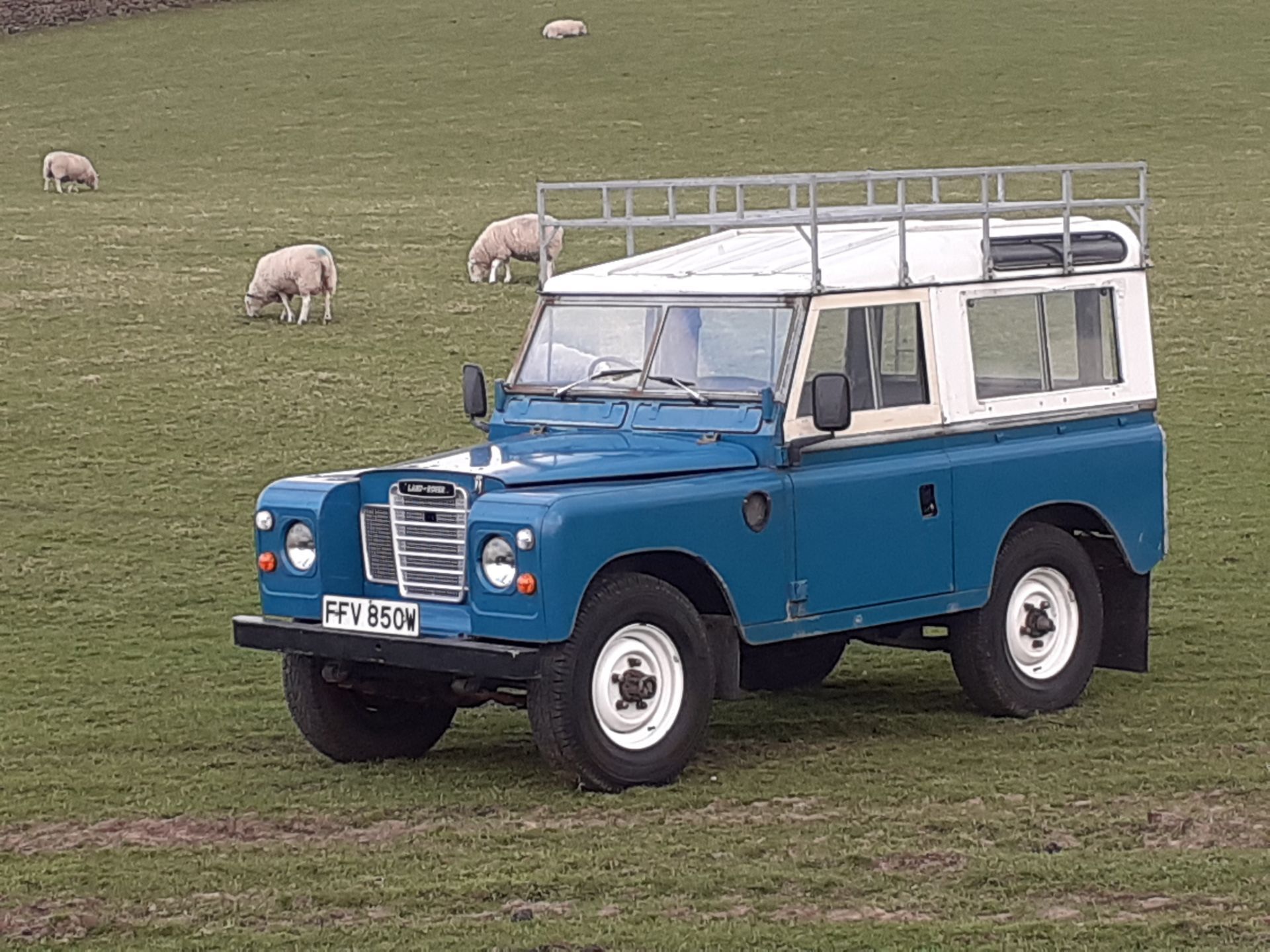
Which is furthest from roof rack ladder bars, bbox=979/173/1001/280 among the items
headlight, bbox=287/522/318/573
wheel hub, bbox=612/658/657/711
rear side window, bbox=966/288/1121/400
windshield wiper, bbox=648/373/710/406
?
headlight, bbox=287/522/318/573

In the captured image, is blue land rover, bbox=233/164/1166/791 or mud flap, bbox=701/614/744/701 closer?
blue land rover, bbox=233/164/1166/791

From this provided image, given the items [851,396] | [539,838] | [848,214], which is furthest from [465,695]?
[848,214]

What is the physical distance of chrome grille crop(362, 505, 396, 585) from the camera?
31.2 feet

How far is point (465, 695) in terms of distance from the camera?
952 centimetres

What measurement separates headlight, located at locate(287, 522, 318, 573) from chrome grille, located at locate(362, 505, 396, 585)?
0.70ft

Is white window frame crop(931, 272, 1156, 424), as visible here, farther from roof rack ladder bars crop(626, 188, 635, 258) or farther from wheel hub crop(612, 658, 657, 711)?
wheel hub crop(612, 658, 657, 711)

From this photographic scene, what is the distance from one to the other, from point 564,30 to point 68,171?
60.5 ft

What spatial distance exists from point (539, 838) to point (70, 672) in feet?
14.8

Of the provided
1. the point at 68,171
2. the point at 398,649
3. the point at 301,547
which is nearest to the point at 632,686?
the point at 398,649

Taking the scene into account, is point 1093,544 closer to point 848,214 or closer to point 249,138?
point 848,214

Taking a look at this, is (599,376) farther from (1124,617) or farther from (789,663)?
(1124,617)

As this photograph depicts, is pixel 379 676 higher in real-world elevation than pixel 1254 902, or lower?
higher

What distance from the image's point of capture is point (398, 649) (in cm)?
914

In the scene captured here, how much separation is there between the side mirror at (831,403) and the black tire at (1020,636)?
1.40 metres
